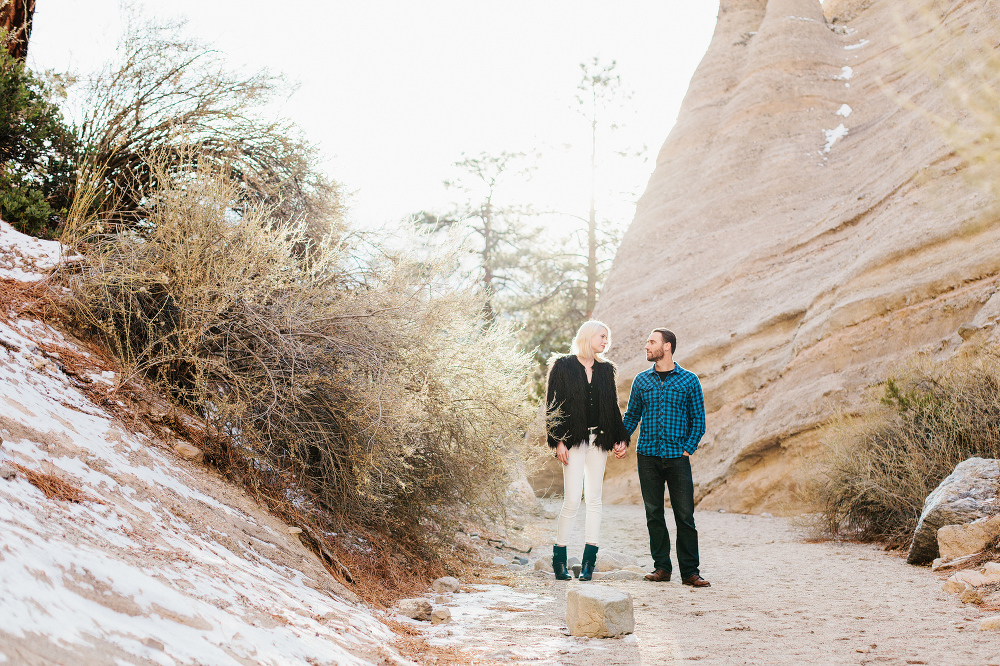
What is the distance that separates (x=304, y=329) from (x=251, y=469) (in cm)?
95

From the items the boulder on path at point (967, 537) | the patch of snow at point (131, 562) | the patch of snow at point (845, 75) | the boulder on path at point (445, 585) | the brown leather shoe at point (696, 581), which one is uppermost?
the patch of snow at point (845, 75)

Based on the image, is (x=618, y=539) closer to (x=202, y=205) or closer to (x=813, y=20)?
(x=202, y=205)

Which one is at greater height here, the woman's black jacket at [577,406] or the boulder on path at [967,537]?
the woman's black jacket at [577,406]

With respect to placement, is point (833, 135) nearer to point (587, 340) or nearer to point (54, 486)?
point (587, 340)

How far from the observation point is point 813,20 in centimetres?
1855

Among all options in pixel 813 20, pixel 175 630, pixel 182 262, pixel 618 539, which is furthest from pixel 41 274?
pixel 813 20

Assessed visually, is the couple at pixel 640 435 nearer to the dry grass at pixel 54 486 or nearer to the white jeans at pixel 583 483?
the white jeans at pixel 583 483

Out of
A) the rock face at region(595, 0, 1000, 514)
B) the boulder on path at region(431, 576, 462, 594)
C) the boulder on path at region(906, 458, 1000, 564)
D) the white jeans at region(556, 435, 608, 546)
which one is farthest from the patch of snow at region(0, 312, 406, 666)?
the rock face at region(595, 0, 1000, 514)

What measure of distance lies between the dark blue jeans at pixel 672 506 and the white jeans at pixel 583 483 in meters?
0.36

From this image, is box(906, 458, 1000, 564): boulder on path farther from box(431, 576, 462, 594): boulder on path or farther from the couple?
box(431, 576, 462, 594): boulder on path

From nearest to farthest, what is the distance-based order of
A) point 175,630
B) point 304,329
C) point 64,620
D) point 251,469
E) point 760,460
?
point 64,620, point 175,630, point 251,469, point 304,329, point 760,460

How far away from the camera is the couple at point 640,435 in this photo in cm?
571

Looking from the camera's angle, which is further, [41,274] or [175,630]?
[41,274]

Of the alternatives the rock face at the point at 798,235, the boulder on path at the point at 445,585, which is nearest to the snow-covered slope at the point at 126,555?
the boulder on path at the point at 445,585
